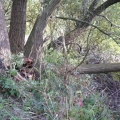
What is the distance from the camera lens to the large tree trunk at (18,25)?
564 cm

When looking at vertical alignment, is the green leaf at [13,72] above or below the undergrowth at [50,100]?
above

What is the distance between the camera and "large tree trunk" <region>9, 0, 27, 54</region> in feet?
18.5

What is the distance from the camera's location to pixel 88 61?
5.77 meters

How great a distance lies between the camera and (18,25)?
5.71 metres

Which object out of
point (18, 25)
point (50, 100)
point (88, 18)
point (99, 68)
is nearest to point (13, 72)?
point (50, 100)

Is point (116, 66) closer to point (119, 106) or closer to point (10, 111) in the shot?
point (119, 106)

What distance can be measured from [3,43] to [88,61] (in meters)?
2.37

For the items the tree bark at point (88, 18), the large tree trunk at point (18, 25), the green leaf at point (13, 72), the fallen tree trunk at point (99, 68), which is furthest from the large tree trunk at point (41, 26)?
the green leaf at point (13, 72)

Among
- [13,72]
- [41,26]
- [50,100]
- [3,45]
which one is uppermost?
[41,26]

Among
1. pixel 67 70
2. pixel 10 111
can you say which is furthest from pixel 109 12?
pixel 10 111

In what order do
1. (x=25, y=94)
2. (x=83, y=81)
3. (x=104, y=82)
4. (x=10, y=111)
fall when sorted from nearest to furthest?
(x=10, y=111) → (x=25, y=94) → (x=83, y=81) → (x=104, y=82)

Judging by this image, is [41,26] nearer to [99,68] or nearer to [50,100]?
[99,68]

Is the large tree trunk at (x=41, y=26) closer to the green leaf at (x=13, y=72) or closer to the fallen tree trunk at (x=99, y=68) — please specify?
the fallen tree trunk at (x=99, y=68)

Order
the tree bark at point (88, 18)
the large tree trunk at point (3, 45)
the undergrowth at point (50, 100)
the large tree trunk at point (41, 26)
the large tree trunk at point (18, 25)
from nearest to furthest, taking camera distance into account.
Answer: the undergrowth at point (50, 100), the large tree trunk at point (3, 45), the large tree trunk at point (41, 26), the large tree trunk at point (18, 25), the tree bark at point (88, 18)
